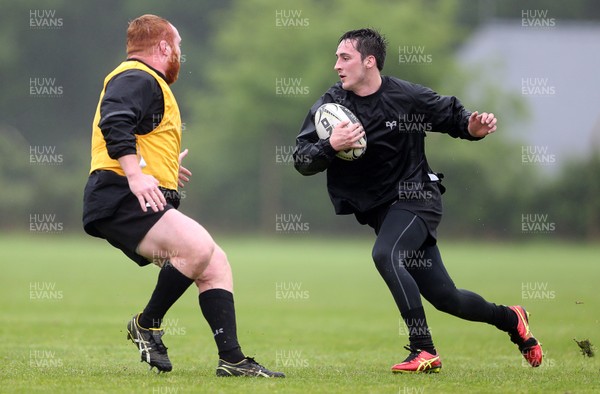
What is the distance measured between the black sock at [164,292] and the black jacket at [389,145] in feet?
4.07

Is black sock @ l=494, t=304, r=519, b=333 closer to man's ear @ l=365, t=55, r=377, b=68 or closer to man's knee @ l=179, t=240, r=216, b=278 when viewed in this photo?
man's ear @ l=365, t=55, r=377, b=68

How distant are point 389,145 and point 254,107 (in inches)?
1310

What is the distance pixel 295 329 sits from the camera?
35.2ft

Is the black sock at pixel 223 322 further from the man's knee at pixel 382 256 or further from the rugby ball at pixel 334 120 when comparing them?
the rugby ball at pixel 334 120

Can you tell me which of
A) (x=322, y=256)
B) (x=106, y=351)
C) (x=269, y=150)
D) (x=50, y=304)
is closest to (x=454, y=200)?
(x=269, y=150)

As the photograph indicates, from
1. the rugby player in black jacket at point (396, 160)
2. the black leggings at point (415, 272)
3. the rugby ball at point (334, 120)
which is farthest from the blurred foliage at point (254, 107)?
the rugby ball at point (334, 120)

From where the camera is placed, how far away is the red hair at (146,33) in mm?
6211

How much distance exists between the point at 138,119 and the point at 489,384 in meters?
2.54

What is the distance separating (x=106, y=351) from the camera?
810 cm

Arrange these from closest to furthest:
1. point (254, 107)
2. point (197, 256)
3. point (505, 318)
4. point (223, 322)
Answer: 1. point (197, 256)
2. point (223, 322)
3. point (505, 318)
4. point (254, 107)

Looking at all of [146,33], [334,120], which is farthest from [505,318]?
[146,33]

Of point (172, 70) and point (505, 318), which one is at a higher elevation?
point (172, 70)

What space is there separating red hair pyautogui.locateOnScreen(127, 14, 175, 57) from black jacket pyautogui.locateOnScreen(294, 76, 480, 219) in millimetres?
1142

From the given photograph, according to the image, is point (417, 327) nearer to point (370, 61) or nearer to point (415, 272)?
point (415, 272)
